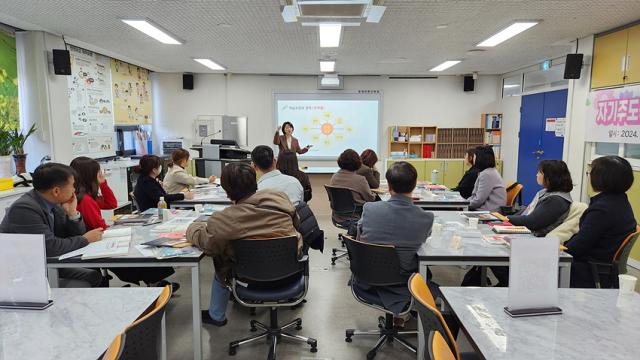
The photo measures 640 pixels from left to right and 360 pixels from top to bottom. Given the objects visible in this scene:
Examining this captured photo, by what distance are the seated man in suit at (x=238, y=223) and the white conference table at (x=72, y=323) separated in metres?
0.55

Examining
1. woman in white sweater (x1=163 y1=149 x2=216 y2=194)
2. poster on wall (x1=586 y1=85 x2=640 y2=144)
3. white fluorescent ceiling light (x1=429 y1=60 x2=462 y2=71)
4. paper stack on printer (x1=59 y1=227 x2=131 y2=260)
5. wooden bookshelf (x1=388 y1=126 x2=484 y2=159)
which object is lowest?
paper stack on printer (x1=59 y1=227 x2=131 y2=260)

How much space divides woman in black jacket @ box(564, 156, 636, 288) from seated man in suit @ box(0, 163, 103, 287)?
3.08 meters

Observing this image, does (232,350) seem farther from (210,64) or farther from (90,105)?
(210,64)

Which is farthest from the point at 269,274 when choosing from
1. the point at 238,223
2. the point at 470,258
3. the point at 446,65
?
the point at 446,65

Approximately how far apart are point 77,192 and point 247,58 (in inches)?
161

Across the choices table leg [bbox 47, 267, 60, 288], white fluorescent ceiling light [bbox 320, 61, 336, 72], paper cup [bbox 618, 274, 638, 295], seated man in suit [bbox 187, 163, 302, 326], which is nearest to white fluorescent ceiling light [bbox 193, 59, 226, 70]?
white fluorescent ceiling light [bbox 320, 61, 336, 72]

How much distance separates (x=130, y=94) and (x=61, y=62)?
247 centimetres

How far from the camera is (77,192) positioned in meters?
2.89

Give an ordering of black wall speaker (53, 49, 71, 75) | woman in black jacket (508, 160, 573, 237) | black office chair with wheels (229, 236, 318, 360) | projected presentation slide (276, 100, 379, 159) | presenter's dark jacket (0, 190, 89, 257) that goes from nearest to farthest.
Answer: presenter's dark jacket (0, 190, 89, 257) → black office chair with wheels (229, 236, 318, 360) → woman in black jacket (508, 160, 573, 237) → black wall speaker (53, 49, 71, 75) → projected presentation slide (276, 100, 379, 159)

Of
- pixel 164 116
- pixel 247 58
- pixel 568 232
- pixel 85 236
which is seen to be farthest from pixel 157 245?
pixel 164 116

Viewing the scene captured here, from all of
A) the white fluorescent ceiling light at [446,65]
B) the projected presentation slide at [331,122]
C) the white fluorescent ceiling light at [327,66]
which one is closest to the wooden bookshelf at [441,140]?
the projected presentation slide at [331,122]

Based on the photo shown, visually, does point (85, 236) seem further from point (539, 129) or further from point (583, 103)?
point (539, 129)

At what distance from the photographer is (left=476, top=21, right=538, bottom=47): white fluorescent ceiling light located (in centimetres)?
429

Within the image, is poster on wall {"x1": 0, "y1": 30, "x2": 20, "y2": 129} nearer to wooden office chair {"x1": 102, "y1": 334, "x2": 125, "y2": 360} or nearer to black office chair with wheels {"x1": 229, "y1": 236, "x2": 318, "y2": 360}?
black office chair with wheels {"x1": 229, "y1": 236, "x2": 318, "y2": 360}
